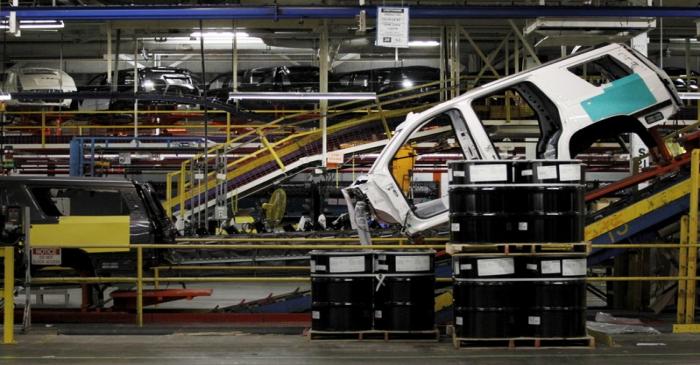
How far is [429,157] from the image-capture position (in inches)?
792

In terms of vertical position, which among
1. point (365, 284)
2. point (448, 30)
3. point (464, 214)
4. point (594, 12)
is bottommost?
point (365, 284)

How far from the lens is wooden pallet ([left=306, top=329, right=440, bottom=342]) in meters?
7.48

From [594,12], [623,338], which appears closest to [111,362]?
[623,338]

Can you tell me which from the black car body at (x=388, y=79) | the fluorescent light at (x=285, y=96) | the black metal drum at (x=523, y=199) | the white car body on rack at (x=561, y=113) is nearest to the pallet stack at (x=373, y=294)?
the black metal drum at (x=523, y=199)

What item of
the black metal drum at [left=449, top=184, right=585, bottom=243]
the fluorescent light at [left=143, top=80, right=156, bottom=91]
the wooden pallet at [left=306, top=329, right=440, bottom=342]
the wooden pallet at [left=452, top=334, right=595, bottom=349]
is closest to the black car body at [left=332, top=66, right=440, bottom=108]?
the fluorescent light at [left=143, top=80, right=156, bottom=91]

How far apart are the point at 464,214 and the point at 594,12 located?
579 cm

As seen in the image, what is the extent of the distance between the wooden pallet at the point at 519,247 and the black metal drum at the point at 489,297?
0.09 m

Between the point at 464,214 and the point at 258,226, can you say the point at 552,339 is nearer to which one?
the point at 464,214

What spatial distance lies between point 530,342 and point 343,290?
69.9 inches

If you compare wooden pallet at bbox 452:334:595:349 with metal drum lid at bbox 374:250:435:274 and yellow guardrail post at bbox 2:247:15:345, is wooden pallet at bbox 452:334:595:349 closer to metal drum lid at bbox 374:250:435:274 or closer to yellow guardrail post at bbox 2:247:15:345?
metal drum lid at bbox 374:250:435:274

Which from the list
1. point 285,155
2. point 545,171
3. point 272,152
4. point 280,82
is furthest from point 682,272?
point 280,82

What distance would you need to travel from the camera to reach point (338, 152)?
55.3ft

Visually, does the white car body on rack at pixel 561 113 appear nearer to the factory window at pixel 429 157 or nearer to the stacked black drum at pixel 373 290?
the factory window at pixel 429 157

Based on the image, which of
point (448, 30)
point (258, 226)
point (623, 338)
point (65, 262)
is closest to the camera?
point (623, 338)
